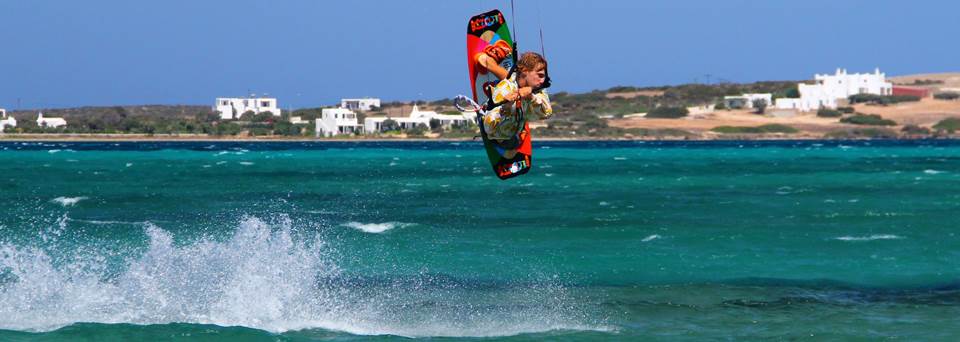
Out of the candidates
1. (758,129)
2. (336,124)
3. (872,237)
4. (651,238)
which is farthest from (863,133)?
(651,238)

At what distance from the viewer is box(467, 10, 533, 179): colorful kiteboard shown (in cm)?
1593

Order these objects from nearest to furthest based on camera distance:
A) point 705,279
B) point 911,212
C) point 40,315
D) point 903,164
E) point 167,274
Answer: point 40,315
point 167,274
point 705,279
point 911,212
point 903,164

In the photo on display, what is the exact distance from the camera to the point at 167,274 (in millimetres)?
20906

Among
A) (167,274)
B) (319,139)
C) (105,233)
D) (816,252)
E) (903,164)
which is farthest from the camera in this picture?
(319,139)

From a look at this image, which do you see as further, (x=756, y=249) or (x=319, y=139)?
(x=319, y=139)

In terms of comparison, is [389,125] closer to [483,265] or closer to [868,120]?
[868,120]

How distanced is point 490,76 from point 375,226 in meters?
18.7

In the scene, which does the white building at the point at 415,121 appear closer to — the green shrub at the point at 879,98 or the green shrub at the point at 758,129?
the green shrub at the point at 758,129

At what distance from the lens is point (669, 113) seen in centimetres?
18762

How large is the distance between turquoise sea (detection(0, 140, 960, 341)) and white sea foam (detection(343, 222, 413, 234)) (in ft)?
0.43

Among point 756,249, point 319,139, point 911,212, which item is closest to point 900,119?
point 319,139

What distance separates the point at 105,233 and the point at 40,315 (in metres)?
14.5

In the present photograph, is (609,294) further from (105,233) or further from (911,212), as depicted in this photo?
(911,212)

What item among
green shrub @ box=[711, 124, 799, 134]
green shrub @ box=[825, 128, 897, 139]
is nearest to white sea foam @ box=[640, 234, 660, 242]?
green shrub @ box=[825, 128, 897, 139]
